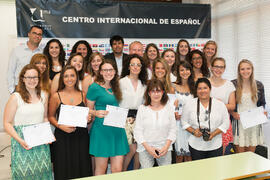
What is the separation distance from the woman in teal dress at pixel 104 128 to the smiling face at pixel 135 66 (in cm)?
31

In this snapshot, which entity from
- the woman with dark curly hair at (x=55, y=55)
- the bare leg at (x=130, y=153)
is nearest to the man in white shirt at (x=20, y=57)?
the woman with dark curly hair at (x=55, y=55)

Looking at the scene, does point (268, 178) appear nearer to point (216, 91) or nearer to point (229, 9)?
point (216, 91)

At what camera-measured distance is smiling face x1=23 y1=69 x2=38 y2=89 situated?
300cm

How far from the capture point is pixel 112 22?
5.71 meters

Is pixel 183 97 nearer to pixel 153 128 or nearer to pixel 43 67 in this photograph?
pixel 153 128

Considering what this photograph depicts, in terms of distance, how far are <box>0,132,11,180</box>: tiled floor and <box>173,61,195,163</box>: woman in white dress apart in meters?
3.11

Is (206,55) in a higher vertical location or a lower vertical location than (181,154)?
higher

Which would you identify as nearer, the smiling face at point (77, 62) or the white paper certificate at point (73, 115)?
the white paper certificate at point (73, 115)

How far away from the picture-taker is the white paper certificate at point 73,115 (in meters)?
3.07

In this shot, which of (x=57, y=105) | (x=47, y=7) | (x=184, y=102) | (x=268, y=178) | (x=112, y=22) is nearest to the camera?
(x=268, y=178)

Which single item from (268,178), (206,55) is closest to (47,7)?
(206,55)

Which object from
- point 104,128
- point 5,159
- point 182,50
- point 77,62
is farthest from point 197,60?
point 5,159

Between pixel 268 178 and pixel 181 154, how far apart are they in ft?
4.98

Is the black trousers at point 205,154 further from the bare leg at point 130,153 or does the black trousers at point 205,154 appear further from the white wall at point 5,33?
the white wall at point 5,33
